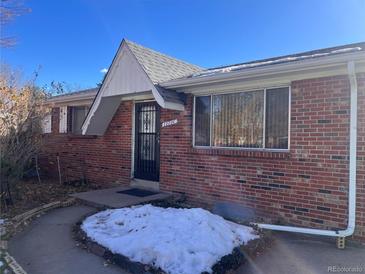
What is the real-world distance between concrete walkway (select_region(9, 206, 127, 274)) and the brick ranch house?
282 cm

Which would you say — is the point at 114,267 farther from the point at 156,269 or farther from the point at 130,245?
the point at 156,269

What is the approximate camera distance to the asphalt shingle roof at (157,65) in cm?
711

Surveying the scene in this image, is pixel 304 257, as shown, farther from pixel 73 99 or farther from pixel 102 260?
pixel 73 99

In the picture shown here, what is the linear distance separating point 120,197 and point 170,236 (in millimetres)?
3137

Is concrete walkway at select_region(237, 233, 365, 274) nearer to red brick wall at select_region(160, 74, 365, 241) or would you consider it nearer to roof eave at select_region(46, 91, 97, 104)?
red brick wall at select_region(160, 74, 365, 241)

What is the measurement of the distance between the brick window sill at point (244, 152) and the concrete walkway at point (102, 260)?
1.43m

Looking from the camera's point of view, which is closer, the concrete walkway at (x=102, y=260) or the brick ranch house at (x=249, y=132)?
the concrete walkway at (x=102, y=260)

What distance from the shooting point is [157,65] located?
25.2 feet

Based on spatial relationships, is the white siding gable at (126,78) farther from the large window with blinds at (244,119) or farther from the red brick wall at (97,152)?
the large window with blinds at (244,119)

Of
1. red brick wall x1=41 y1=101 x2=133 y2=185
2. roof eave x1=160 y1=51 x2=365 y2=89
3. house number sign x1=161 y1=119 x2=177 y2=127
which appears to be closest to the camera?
roof eave x1=160 y1=51 x2=365 y2=89

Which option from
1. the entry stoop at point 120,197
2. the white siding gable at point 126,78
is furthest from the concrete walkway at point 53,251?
the white siding gable at point 126,78

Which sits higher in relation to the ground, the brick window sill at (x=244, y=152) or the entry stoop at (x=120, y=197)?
the brick window sill at (x=244, y=152)

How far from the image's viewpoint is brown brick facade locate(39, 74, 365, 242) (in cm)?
496

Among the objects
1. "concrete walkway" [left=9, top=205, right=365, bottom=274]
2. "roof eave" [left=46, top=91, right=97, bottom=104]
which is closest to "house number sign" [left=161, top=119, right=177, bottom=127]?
"roof eave" [left=46, top=91, right=97, bottom=104]
